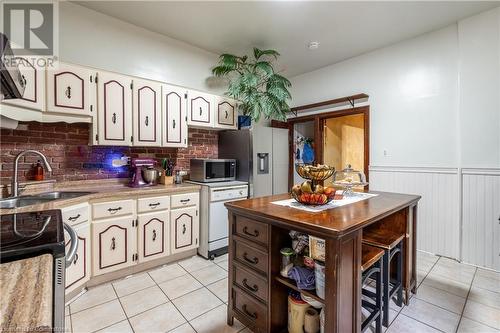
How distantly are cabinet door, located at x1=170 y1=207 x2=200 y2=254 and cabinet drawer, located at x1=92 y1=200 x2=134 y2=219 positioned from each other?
0.46 m

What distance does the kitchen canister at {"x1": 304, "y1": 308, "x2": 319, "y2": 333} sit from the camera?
54.0 inches

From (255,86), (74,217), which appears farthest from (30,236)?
(255,86)

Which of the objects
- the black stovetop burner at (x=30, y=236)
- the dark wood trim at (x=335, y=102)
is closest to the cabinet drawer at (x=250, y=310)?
the black stovetop burner at (x=30, y=236)

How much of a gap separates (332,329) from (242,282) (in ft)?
2.11

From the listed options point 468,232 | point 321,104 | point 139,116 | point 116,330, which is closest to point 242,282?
point 116,330

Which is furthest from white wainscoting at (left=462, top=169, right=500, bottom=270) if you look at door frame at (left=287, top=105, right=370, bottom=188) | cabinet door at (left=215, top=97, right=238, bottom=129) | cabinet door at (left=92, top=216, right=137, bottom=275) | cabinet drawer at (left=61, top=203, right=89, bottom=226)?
cabinet drawer at (left=61, top=203, right=89, bottom=226)

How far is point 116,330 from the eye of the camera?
66.1 inches

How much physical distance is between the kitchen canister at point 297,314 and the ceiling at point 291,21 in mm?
2733

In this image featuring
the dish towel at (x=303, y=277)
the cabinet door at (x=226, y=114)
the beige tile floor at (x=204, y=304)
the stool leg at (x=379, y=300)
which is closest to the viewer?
the dish towel at (x=303, y=277)

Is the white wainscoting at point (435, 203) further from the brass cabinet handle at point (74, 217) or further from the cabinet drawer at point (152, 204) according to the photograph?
the brass cabinet handle at point (74, 217)

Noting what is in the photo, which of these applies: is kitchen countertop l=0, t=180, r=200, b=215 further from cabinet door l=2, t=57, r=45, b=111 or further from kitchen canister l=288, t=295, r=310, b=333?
kitchen canister l=288, t=295, r=310, b=333

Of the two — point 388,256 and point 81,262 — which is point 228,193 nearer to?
point 81,262

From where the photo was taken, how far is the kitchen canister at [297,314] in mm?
1397

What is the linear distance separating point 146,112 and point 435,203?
3.70 metres
